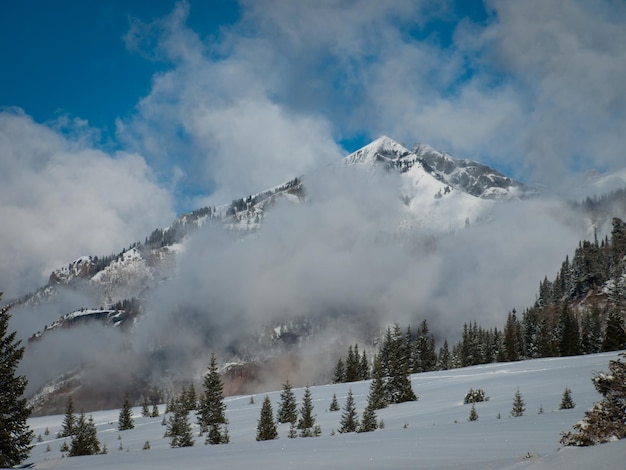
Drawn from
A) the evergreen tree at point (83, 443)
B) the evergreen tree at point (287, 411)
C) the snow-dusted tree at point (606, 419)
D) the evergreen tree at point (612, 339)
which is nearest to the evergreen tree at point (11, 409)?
the evergreen tree at point (83, 443)

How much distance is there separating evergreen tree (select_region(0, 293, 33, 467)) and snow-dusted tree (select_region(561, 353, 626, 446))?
22.8 m

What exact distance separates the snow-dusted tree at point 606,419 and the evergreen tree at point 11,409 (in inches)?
897

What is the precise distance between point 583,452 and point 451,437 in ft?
29.3

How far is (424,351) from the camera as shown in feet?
292

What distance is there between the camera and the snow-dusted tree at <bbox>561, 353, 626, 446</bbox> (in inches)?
356

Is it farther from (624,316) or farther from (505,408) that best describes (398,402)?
(624,316)

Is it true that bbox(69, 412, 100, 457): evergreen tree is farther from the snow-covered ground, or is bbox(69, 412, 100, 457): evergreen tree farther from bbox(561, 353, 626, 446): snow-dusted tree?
bbox(561, 353, 626, 446): snow-dusted tree

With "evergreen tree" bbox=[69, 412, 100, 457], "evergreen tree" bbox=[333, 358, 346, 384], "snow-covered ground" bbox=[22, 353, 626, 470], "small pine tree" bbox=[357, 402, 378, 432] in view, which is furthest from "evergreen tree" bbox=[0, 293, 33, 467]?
"evergreen tree" bbox=[333, 358, 346, 384]

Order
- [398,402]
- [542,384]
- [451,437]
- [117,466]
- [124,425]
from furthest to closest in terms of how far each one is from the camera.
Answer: [124,425] < [398,402] < [542,384] < [451,437] < [117,466]

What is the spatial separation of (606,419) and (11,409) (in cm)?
2492

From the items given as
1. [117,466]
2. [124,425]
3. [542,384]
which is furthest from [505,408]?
[124,425]

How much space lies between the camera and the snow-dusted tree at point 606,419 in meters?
9.04

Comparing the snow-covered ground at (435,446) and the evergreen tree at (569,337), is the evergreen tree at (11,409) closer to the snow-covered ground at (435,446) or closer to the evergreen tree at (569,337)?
the snow-covered ground at (435,446)

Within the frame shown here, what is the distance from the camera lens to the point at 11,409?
21969mm
